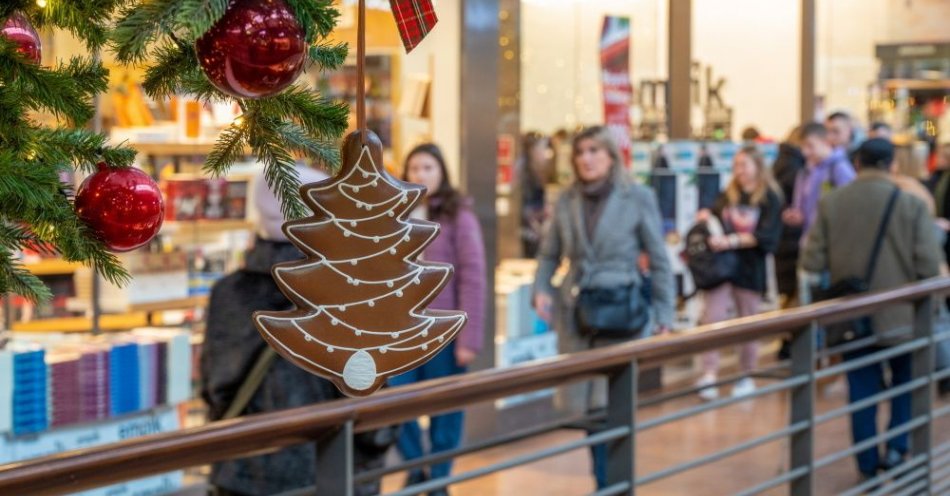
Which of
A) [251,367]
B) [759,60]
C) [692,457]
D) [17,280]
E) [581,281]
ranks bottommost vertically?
[692,457]

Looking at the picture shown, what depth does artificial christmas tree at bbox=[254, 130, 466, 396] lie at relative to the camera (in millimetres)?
1333

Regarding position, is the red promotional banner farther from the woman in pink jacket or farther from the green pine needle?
the green pine needle

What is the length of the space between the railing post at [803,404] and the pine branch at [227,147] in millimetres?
3150

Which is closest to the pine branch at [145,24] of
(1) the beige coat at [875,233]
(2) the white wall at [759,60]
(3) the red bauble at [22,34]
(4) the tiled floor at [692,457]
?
(3) the red bauble at [22,34]

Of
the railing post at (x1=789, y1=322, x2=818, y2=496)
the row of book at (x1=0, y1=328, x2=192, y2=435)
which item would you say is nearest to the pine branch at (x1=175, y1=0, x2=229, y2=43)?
the railing post at (x1=789, y1=322, x2=818, y2=496)

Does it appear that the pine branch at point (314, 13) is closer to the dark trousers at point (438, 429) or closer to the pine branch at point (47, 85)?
the pine branch at point (47, 85)

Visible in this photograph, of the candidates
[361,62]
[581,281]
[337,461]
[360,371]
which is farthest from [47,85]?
[581,281]

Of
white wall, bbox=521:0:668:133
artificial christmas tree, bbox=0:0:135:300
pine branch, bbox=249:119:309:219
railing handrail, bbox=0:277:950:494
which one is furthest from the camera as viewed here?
white wall, bbox=521:0:668:133

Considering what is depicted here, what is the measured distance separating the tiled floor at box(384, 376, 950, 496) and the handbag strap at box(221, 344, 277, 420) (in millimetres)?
2759

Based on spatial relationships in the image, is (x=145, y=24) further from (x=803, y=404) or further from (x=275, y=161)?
(x=803, y=404)

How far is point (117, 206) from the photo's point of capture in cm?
127

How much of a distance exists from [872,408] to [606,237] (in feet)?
5.38

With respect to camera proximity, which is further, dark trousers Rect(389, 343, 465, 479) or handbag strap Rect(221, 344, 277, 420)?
dark trousers Rect(389, 343, 465, 479)

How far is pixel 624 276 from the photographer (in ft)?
18.9
